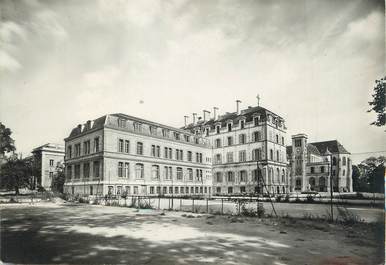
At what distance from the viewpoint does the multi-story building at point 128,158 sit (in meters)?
29.6

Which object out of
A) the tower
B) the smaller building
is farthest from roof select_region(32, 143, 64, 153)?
the tower

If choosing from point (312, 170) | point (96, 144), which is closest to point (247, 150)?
point (96, 144)

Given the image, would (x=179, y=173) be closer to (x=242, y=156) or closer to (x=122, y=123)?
(x=242, y=156)

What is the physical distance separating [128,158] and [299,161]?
37.1 m

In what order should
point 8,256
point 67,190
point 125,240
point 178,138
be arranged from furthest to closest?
1. point 178,138
2. point 67,190
3. point 125,240
4. point 8,256

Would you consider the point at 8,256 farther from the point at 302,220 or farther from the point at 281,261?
the point at 302,220

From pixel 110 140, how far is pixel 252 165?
20.9 m

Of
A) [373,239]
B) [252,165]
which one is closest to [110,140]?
[252,165]

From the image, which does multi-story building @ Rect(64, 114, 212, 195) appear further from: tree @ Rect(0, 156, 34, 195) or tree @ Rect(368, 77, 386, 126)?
tree @ Rect(368, 77, 386, 126)

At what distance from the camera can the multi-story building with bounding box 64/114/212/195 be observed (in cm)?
2956

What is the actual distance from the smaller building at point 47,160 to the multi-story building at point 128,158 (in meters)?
16.3

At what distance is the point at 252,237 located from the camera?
308 inches

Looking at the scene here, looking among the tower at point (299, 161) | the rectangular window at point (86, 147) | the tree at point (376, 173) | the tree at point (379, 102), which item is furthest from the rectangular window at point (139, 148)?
the tower at point (299, 161)

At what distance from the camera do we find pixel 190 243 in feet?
23.2
